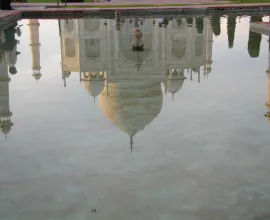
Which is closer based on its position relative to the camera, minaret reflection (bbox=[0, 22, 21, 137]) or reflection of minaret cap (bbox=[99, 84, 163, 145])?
reflection of minaret cap (bbox=[99, 84, 163, 145])

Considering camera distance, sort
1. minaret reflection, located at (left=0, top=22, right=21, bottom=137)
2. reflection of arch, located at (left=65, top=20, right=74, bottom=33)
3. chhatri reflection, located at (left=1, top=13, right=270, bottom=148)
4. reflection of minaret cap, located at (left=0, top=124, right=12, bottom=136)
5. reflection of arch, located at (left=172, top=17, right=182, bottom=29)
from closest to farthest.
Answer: reflection of minaret cap, located at (left=0, top=124, right=12, bottom=136), minaret reflection, located at (left=0, top=22, right=21, bottom=137), chhatri reflection, located at (left=1, top=13, right=270, bottom=148), reflection of arch, located at (left=65, top=20, right=74, bottom=33), reflection of arch, located at (left=172, top=17, right=182, bottom=29)

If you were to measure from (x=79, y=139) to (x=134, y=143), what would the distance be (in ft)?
2.75

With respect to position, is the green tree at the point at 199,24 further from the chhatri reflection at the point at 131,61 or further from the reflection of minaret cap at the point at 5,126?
the reflection of minaret cap at the point at 5,126

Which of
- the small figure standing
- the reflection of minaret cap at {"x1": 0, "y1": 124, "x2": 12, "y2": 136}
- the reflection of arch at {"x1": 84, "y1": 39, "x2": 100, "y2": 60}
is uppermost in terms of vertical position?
the small figure standing

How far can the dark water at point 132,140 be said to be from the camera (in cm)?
506

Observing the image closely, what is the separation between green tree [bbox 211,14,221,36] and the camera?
20.3m

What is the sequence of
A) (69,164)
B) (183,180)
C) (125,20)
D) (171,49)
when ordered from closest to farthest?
(183,180)
(69,164)
(171,49)
(125,20)

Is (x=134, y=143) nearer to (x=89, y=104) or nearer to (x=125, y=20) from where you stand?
(x=89, y=104)

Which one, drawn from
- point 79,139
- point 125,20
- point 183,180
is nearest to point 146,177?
point 183,180

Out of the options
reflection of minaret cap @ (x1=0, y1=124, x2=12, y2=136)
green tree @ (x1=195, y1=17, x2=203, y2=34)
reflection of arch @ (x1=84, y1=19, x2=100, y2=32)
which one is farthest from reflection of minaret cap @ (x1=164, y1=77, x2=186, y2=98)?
green tree @ (x1=195, y1=17, x2=203, y2=34)

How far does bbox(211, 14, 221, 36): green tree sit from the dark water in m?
6.23

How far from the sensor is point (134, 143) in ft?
22.6

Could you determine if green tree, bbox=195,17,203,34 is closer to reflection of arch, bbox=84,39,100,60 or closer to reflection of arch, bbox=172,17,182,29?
reflection of arch, bbox=172,17,182,29

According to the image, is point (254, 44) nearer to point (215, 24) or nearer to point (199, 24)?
point (215, 24)
